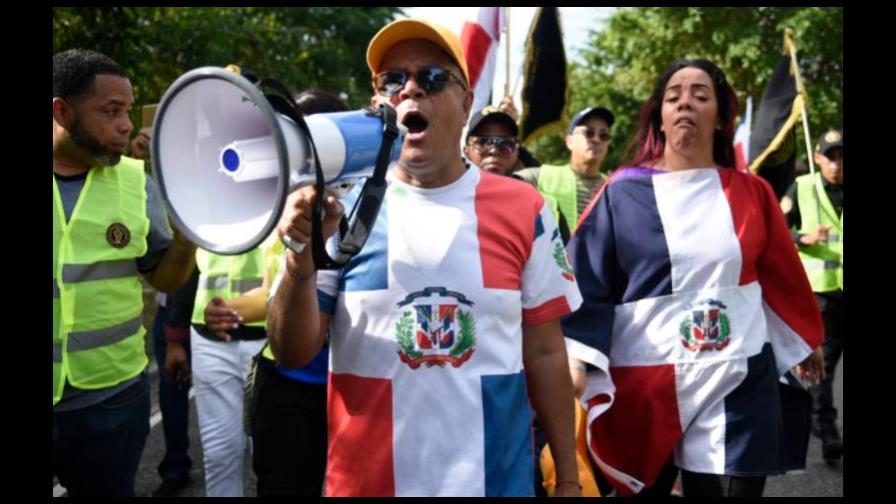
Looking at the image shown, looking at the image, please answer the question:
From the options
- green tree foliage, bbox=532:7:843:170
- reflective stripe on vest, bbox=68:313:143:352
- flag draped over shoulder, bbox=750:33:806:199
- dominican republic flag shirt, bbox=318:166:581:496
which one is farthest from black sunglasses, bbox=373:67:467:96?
green tree foliage, bbox=532:7:843:170

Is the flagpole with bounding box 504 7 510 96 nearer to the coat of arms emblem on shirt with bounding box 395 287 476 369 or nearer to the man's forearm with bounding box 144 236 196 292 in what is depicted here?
the man's forearm with bounding box 144 236 196 292

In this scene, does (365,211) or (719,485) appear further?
(719,485)

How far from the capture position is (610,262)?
323cm

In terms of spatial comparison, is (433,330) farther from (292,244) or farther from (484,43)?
(484,43)

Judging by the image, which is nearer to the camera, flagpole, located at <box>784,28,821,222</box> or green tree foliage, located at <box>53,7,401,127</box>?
flagpole, located at <box>784,28,821,222</box>

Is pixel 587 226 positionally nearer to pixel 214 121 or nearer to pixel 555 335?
pixel 555 335

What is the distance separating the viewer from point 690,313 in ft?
10.1

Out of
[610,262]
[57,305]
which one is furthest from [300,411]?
[610,262]

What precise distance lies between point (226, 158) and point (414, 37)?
2.49 ft

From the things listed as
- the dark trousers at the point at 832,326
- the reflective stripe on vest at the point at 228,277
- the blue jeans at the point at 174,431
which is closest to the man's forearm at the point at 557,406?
the reflective stripe on vest at the point at 228,277

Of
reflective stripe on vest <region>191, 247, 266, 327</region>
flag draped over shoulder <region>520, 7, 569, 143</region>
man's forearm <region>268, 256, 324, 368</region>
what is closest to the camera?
man's forearm <region>268, 256, 324, 368</region>

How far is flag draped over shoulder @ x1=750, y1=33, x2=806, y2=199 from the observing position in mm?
4688

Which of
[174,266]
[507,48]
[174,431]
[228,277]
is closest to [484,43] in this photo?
[507,48]

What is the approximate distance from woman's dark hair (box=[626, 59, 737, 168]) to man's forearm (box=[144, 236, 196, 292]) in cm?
163
